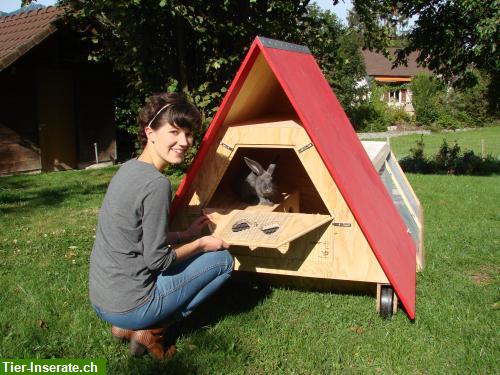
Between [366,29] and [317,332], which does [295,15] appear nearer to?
[366,29]

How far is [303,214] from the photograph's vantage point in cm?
353

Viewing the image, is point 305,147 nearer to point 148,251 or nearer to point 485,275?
point 148,251

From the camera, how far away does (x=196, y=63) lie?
9.45m

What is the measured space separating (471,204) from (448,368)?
16.5 feet

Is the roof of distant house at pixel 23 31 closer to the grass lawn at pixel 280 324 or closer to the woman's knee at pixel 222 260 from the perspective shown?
the grass lawn at pixel 280 324

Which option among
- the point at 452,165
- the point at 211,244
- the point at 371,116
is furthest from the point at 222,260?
the point at 371,116

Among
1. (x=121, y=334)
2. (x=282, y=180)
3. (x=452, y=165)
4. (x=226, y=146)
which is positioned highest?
(x=226, y=146)

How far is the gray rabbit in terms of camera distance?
13.4 ft

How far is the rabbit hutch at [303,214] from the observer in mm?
3291

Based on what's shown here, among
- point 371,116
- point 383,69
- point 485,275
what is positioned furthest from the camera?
point 383,69

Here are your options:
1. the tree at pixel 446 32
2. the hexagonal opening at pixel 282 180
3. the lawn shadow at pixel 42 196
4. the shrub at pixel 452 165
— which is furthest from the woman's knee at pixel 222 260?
the shrub at pixel 452 165

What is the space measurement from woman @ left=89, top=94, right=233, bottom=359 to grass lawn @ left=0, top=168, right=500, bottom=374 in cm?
33

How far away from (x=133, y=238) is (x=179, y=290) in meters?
0.40

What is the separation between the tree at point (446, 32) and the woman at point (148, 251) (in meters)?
8.03
